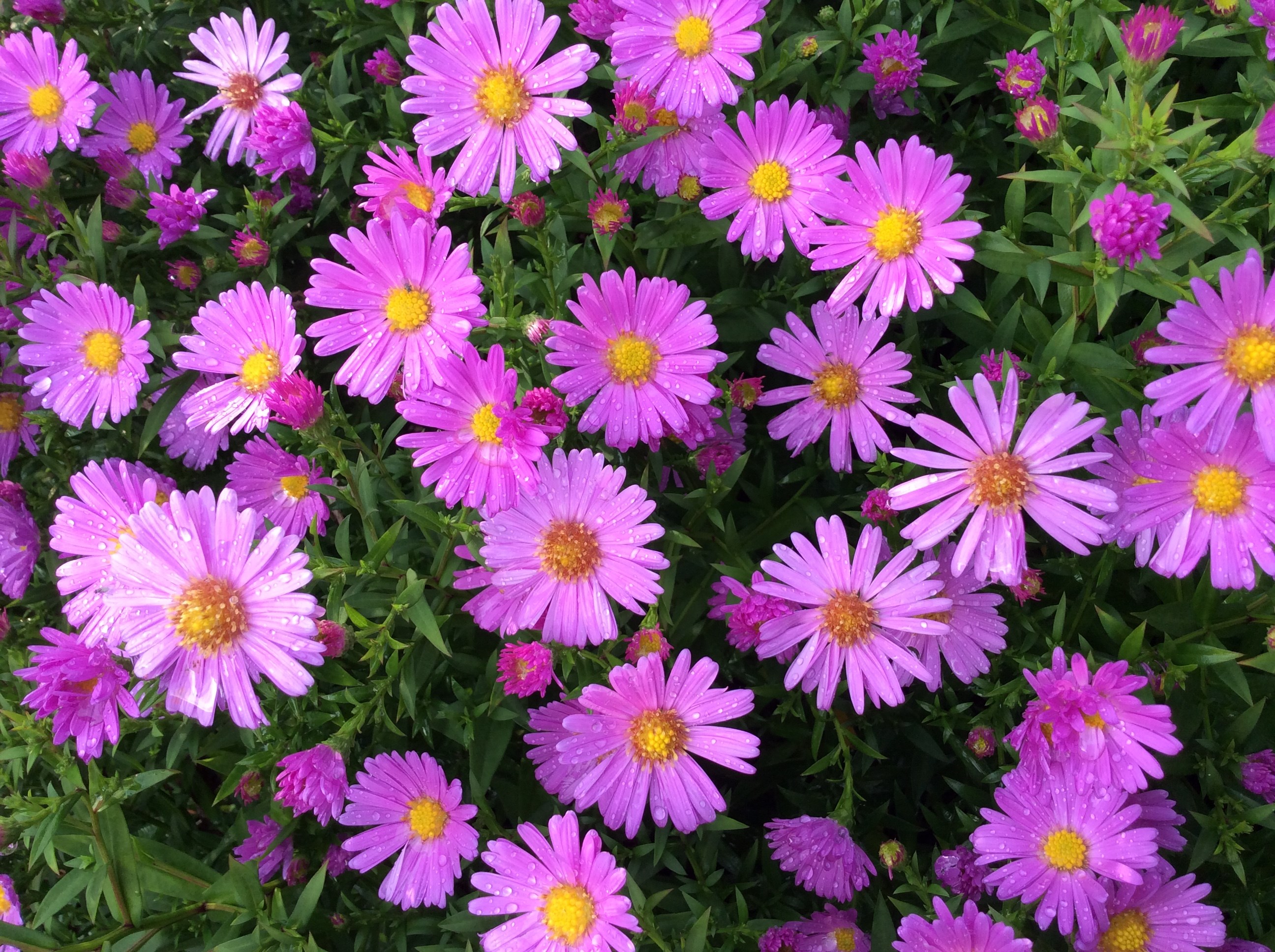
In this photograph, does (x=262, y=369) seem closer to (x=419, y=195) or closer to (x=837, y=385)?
(x=419, y=195)

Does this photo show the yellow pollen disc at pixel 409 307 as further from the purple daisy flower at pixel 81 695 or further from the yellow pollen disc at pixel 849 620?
the yellow pollen disc at pixel 849 620

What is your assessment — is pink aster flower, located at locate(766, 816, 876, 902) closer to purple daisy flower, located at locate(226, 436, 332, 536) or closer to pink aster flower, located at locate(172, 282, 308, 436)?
purple daisy flower, located at locate(226, 436, 332, 536)

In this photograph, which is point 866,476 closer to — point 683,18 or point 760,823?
point 760,823

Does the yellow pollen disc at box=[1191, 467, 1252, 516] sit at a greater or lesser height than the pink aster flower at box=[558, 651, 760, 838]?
greater

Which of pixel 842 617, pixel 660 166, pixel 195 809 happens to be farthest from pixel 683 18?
pixel 195 809

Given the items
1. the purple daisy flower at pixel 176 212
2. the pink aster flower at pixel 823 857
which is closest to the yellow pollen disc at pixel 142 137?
the purple daisy flower at pixel 176 212

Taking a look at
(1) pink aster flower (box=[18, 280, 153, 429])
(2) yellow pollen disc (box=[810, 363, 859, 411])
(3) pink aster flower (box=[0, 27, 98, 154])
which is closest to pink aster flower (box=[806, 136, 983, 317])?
(2) yellow pollen disc (box=[810, 363, 859, 411])
